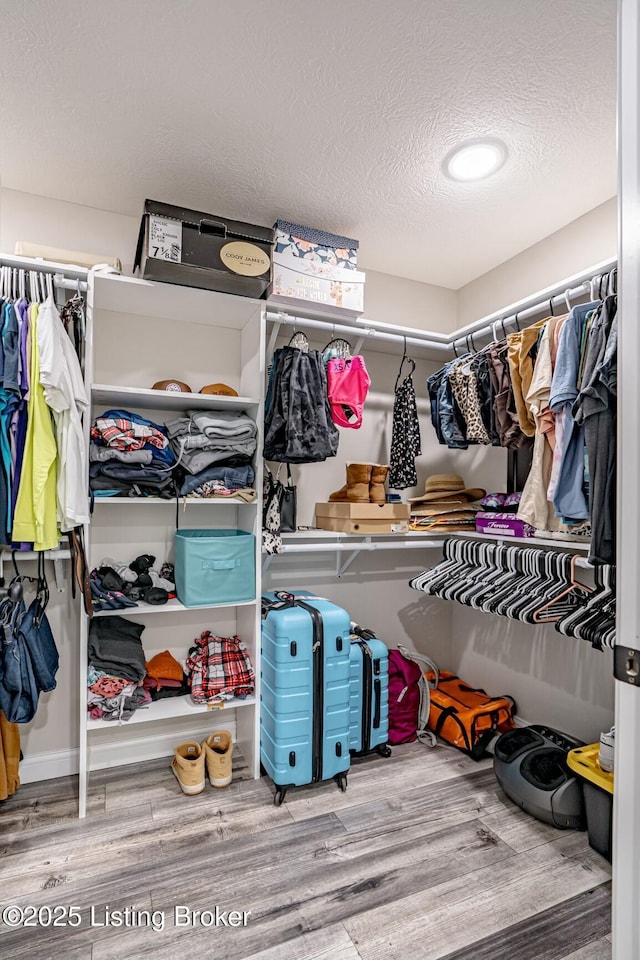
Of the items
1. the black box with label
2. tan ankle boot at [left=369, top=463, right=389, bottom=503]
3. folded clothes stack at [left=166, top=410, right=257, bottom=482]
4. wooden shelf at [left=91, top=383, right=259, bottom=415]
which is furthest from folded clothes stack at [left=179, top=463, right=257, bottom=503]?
the black box with label

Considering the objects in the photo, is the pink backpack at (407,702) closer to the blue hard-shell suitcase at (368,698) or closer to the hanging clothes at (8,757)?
the blue hard-shell suitcase at (368,698)

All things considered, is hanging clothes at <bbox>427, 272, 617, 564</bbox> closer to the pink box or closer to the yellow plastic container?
the pink box

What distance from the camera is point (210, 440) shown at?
7.73 feet

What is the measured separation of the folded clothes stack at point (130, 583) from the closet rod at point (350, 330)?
132 centimetres

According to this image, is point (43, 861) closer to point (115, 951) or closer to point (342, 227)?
point (115, 951)

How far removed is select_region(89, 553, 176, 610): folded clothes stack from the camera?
7.28 ft

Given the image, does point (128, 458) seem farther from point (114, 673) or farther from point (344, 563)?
point (344, 563)

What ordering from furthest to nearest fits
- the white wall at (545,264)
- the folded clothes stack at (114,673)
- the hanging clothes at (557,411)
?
the white wall at (545,264)
the folded clothes stack at (114,673)
the hanging clothes at (557,411)

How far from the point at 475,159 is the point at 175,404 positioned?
1.69 m

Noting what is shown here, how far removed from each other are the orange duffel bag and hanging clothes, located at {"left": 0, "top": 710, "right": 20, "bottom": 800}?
6.54 ft

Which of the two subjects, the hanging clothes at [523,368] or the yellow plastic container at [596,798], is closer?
the yellow plastic container at [596,798]

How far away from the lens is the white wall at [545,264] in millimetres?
2438

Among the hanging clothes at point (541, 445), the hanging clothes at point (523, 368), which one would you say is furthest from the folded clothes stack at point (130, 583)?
the hanging clothes at point (523, 368)

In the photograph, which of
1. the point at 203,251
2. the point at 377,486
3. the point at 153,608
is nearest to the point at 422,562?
the point at 377,486
